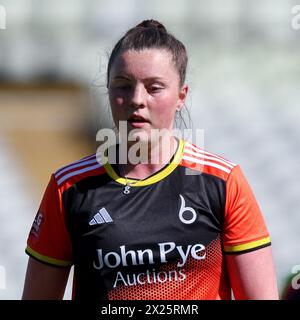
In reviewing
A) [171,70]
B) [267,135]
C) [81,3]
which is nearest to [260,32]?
[267,135]

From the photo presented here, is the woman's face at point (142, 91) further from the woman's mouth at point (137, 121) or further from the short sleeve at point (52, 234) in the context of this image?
the short sleeve at point (52, 234)

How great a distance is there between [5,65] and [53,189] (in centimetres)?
248

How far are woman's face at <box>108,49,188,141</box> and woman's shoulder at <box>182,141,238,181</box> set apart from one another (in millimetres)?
119

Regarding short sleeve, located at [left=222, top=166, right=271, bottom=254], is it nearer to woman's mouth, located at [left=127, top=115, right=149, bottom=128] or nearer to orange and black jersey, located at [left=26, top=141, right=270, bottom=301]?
orange and black jersey, located at [left=26, top=141, right=270, bottom=301]

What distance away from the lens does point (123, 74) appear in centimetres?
181

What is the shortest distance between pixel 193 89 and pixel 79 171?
85.5 inches

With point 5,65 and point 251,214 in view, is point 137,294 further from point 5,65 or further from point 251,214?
point 5,65

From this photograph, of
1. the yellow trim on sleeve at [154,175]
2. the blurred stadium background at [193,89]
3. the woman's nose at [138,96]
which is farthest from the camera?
the blurred stadium background at [193,89]

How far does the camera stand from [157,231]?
71.1 inches

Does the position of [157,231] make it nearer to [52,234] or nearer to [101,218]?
[101,218]

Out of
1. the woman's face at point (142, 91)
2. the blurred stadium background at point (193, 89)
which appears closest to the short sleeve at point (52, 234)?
the woman's face at point (142, 91)

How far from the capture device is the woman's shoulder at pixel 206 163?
184 cm

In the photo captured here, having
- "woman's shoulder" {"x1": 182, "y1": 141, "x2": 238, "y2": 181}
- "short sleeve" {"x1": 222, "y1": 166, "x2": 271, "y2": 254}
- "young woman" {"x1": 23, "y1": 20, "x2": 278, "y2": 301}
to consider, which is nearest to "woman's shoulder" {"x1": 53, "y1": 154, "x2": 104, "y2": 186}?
"young woman" {"x1": 23, "y1": 20, "x2": 278, "y2": 301}

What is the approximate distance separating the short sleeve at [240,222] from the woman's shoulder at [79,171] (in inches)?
14.6
